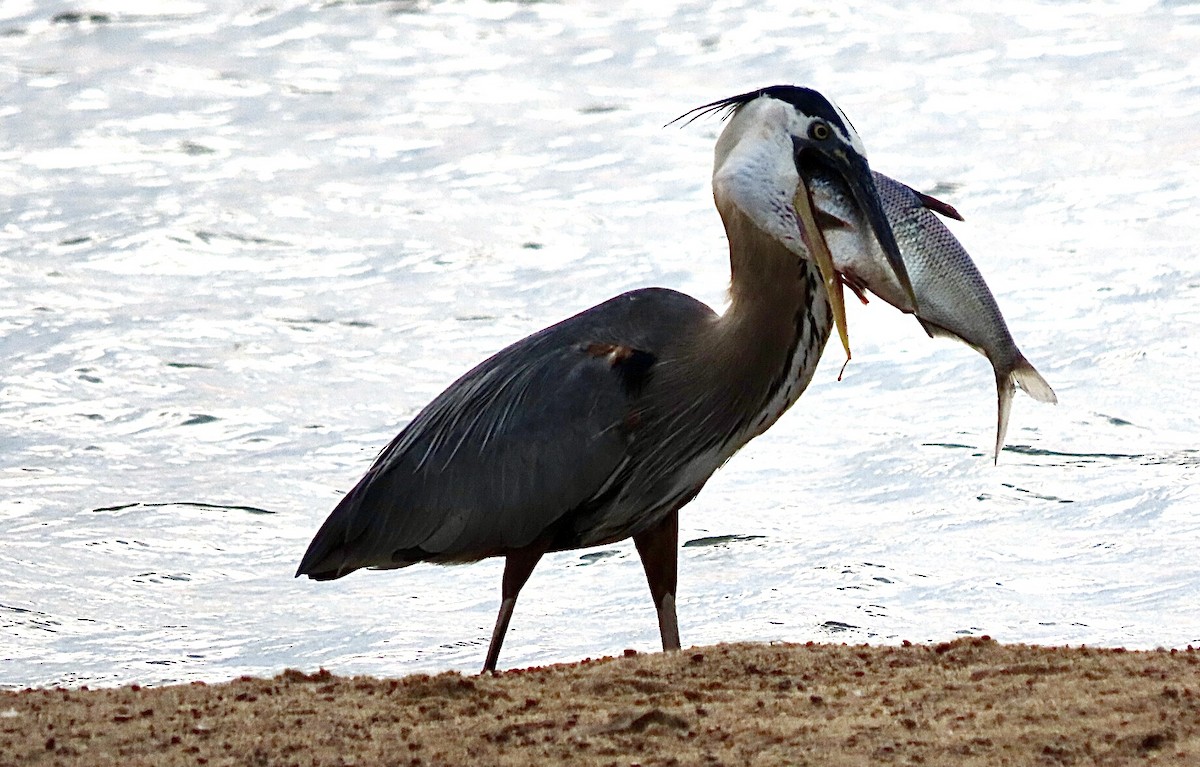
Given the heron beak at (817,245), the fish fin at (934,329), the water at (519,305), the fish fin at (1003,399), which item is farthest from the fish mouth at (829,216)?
the water at (519,305)

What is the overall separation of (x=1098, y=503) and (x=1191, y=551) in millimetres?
690

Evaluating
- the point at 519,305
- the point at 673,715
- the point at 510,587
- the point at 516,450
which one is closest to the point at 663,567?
the point at 510,587

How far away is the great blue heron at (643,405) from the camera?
6410 mm

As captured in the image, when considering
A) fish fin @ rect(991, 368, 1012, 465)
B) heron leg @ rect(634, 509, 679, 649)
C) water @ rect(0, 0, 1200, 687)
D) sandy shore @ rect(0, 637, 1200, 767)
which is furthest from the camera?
water @ rect(0, 0, 1200, 687)

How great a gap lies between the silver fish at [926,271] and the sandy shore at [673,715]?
43.6 inches

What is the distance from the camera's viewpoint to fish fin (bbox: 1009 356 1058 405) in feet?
20.9

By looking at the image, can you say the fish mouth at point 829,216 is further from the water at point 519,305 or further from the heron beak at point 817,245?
the water at point 519,305

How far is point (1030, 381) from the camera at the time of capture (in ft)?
21.0

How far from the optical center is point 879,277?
638cm

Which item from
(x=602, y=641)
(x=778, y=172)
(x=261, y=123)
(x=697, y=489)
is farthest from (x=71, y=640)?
(x=261, y=123)

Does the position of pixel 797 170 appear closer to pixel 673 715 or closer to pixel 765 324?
pixel 765 324

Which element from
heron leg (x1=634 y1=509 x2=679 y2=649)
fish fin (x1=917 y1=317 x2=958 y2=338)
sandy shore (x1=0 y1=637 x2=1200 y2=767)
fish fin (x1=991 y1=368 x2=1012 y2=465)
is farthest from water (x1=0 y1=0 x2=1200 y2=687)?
sandy shore (x1=0 y1=637 x2=1200 y2=767)

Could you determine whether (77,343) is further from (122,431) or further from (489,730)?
(489,730)

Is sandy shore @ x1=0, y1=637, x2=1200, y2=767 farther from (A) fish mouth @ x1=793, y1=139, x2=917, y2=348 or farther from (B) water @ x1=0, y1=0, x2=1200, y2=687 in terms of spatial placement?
(B) water @ x1=0, y1=0, x2=1200, y2=687
